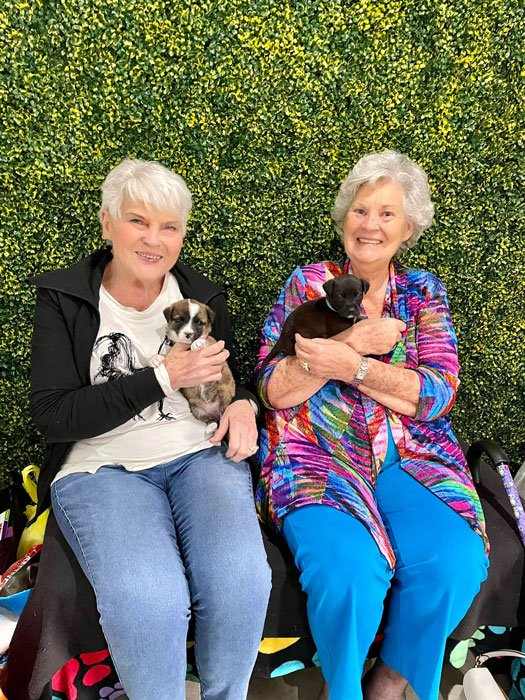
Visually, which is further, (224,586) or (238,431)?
(238,431)

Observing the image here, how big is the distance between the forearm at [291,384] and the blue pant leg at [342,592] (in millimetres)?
393

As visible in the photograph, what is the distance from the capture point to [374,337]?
159cm

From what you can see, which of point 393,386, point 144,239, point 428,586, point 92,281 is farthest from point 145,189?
point 428,586

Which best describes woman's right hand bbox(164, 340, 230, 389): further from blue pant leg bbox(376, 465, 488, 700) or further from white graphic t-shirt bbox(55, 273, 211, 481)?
blue pant leg bbox(376, 465, 488, 700)

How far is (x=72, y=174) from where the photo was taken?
181 centimetres

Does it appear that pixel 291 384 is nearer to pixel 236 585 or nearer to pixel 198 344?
pixel 198 344

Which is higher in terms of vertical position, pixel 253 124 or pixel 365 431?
pixel 253 124

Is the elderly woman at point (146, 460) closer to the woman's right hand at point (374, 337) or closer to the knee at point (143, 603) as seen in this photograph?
the knee at point (143, 603)

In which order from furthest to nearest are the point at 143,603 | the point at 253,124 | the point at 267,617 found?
the point at 253,124 < the point at 267,617 < the point at 143,603

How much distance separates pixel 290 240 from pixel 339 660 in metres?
1.49

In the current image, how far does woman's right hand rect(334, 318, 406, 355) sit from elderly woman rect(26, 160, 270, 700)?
395mm

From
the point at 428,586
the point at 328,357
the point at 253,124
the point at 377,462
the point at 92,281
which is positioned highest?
the point at 253,124

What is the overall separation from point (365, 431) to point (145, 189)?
1.02 metres

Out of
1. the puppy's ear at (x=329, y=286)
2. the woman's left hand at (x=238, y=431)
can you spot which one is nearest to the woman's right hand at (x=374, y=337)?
the puppy's ear at (x=329, y=286)
